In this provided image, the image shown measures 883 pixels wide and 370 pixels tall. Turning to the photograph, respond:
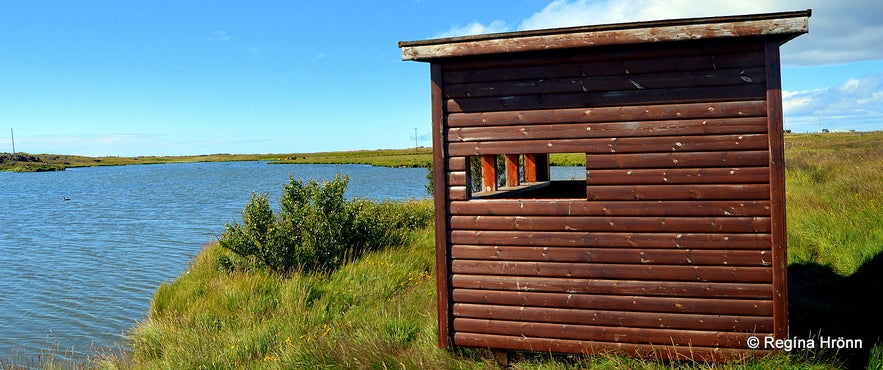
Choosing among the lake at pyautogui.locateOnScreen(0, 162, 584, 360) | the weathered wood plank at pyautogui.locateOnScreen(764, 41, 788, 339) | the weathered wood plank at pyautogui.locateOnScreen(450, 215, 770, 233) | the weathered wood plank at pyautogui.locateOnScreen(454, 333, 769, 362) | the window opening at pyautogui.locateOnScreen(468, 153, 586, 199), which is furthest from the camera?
the lake at pyautogui.locateOnScreen(0, 162, 584, 360)

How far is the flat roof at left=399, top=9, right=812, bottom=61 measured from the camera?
6281mm

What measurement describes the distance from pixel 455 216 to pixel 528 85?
1.76m

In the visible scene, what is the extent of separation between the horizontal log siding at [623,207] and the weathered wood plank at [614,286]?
0.01 meters

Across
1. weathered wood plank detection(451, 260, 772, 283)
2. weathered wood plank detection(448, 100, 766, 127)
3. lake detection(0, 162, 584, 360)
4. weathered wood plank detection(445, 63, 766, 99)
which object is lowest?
lake detection(0, 162, 584, 360)

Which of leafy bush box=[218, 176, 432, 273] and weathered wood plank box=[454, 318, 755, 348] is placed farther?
leafy bush box=[218, 176, 432, 273]

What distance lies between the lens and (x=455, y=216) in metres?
7.48

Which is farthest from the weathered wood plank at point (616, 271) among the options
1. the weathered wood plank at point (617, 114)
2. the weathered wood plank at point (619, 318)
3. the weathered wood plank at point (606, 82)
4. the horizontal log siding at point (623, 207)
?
the weathered wood plank at point (606, 82)

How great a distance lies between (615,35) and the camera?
262 inches

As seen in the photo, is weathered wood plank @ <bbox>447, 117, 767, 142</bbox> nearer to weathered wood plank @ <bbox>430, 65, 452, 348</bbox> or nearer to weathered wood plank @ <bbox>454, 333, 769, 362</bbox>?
weathered wood plank @ <bbox>430, 65, 452, 348</bbox>

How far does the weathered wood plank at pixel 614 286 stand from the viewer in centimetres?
676

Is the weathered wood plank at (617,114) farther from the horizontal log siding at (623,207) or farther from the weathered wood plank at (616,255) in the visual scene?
the weathered wood plank at (616,255)

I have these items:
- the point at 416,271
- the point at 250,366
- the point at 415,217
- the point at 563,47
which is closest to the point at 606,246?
the point at 563,47

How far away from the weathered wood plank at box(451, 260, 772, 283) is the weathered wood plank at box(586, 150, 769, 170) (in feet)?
3.67

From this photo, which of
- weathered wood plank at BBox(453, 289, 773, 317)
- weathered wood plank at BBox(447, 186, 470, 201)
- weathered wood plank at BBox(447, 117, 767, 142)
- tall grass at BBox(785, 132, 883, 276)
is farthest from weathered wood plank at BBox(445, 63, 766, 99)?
tall grass at BBox(785, 132, 883, 276)
